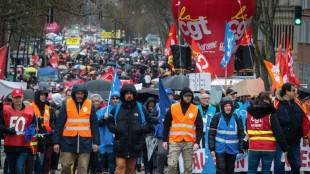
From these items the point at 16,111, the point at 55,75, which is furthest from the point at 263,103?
the point at 55,75

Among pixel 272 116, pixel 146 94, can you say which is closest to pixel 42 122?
pixel 272 116

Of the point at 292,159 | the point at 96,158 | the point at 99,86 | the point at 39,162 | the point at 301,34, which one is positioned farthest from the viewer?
the point at 301,34

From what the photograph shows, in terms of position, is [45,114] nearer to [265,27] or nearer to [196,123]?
[196,123]

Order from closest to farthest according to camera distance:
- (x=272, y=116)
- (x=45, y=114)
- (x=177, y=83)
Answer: (x=272, y=116) → (x=45, y=114) → (x=177, y=83)

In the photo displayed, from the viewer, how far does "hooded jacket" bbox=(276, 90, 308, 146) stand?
508 inches

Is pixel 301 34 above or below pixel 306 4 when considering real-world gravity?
below

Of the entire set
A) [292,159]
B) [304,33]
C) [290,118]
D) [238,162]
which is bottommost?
[238,162]

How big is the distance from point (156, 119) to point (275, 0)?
2288 centimetres

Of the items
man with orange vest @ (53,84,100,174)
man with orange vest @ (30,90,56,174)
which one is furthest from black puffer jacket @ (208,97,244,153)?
man with orange vest @ (30,90,56,174)

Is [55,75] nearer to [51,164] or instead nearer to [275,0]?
[275,0]

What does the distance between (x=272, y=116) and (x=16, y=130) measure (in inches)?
147

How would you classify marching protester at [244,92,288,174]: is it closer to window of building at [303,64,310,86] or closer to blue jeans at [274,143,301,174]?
blue jeans at [274,143,301,174]

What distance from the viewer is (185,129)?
1273 centimetres

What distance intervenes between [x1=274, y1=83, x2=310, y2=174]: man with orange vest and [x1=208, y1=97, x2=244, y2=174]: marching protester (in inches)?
26.5
